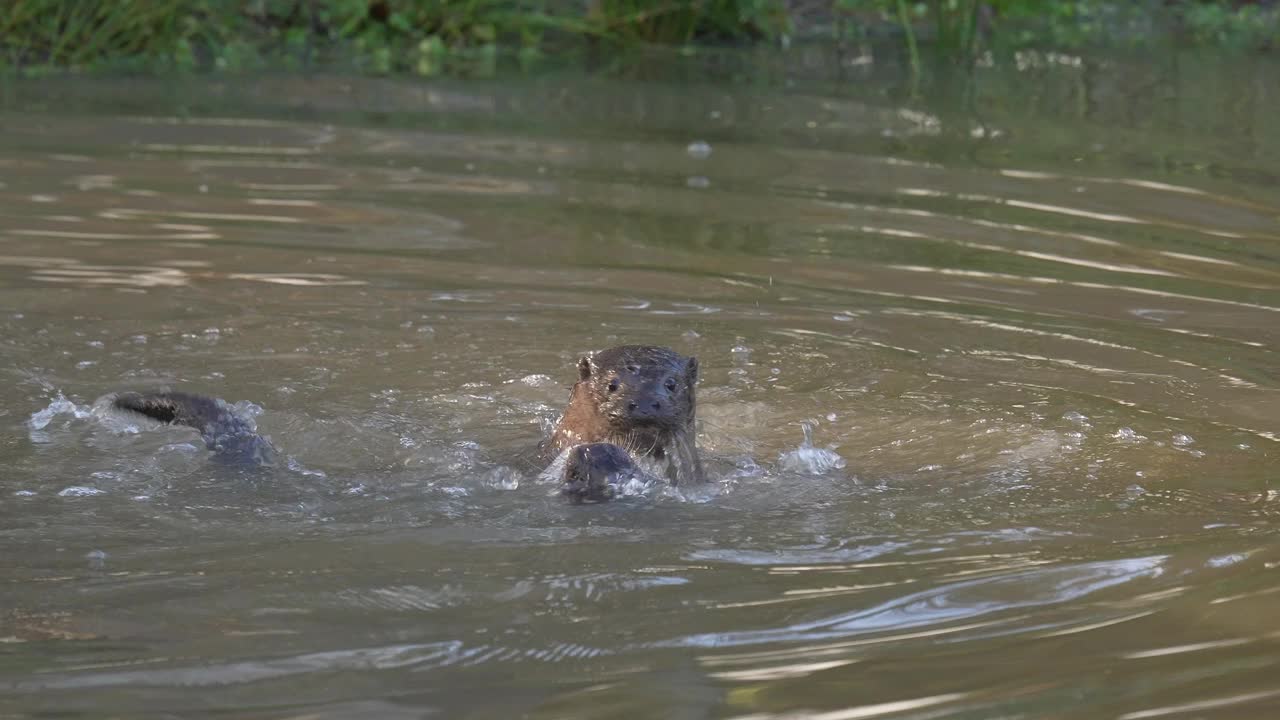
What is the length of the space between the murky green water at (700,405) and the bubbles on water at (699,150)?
0.10 ft

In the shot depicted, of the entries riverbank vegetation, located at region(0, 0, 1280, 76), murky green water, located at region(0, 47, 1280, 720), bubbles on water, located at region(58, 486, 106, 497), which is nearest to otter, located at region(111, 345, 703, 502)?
murky green water, located at region(0, 47, 1280, 720)

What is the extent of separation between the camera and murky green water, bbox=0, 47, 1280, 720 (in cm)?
314

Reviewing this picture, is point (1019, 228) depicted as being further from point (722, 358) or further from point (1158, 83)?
point (1158, 83)

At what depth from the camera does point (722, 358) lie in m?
5.73

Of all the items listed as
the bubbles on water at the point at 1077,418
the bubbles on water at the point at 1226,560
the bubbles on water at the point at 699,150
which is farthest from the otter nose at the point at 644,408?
the bubbles on water at the point at 699,150

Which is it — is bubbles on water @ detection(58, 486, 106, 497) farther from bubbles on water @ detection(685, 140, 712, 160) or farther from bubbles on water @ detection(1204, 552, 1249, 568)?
bubbles on water @ detection(685, 140, 712, 160)

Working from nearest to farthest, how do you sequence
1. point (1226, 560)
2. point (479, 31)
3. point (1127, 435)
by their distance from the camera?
point (1226, 560), point (1127, 435), point (479, 31)

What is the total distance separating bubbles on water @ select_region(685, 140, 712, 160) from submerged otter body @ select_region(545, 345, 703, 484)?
4.46 metres

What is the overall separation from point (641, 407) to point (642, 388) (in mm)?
55

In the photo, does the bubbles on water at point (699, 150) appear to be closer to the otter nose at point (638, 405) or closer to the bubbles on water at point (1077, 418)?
the bubbles on water at point (1077, 418)

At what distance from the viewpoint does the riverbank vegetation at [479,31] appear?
36.9 feet

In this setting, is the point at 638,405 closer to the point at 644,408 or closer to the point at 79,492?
the point at 644,408

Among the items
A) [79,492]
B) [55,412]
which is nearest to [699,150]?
[55,412]

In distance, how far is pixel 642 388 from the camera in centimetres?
448
